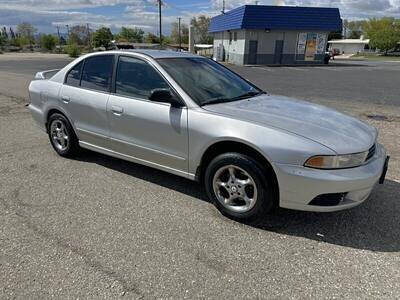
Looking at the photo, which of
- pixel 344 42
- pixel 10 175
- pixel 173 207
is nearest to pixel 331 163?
pixel 173 207

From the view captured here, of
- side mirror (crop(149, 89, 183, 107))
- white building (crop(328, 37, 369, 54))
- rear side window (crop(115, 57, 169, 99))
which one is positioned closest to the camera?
side mirror (crop(149, 89, 183, 107))

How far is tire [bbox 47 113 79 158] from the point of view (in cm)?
470

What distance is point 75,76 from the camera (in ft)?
15.0

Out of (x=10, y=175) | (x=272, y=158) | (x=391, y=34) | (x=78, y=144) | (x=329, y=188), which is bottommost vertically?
(x=10, y=175)

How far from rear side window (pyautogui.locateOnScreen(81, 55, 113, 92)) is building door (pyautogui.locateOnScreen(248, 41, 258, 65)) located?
2825cm

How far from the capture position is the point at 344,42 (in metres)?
85.4

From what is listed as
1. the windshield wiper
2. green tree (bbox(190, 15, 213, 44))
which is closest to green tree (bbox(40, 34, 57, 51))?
green tree (bbox(190, 15, 213, 44))

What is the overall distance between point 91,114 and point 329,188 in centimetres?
300

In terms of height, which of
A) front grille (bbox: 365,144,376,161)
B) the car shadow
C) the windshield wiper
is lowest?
the car shadow

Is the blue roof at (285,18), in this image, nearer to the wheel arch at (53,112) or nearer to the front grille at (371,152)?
the wheel arch at (53,112)

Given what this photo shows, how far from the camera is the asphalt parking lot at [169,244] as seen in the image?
2350 mm

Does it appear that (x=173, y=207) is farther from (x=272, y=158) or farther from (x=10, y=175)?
(x=10, y=175)

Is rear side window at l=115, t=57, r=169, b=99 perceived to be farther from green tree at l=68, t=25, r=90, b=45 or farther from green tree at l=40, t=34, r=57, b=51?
green tree at l=68, t=25, r=90, b=45

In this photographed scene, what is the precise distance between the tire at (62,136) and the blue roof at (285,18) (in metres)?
27.2
